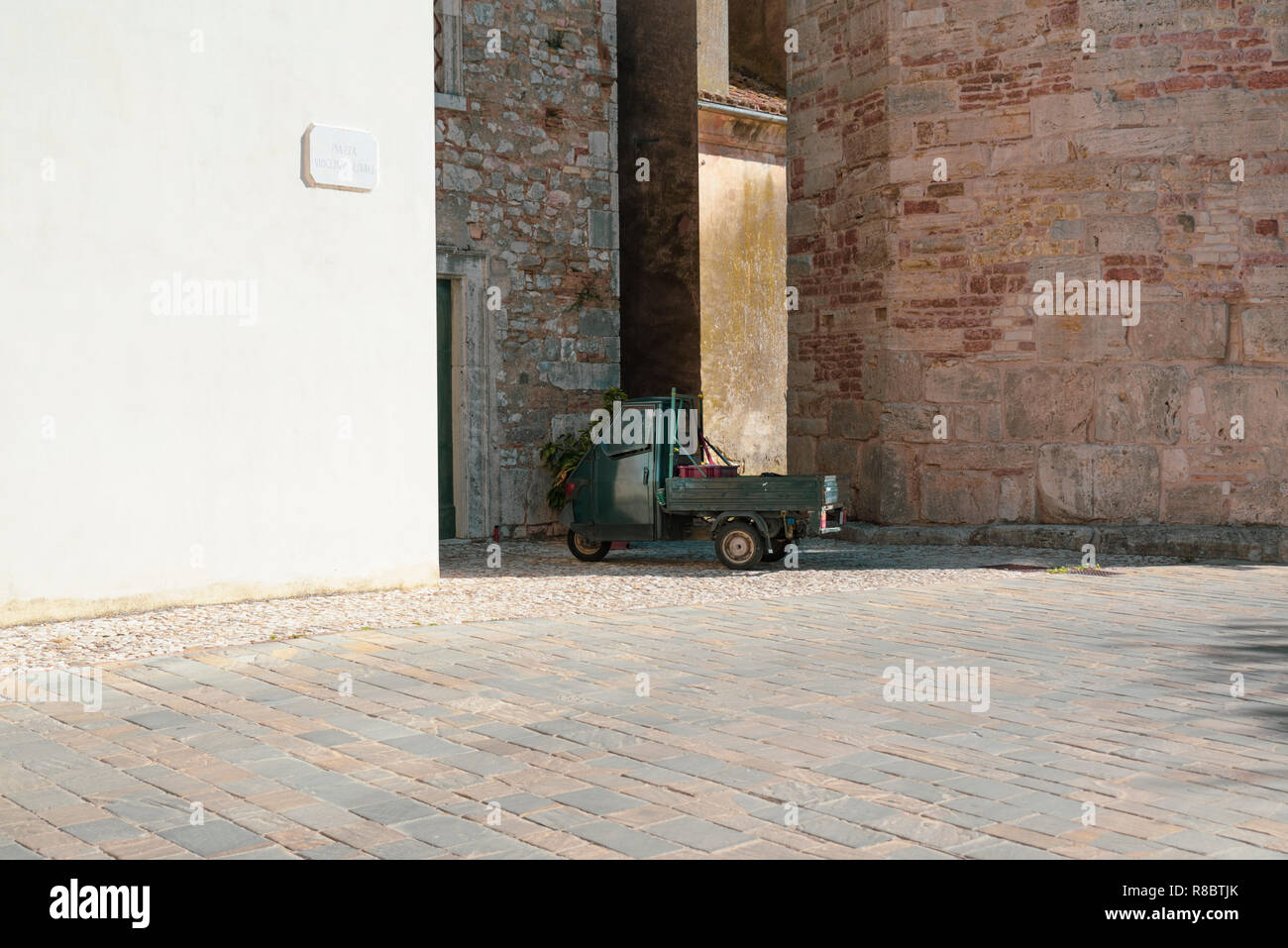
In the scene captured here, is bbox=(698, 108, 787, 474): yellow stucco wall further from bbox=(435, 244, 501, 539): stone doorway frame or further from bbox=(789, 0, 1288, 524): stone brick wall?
bbox=(435, 244, 501, 539): stone doorway frame

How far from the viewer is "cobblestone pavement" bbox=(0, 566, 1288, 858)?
3576 millimetres

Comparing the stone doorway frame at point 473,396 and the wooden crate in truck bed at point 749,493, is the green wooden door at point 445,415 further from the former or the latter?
the wooden crate in truck bed at point 749,493

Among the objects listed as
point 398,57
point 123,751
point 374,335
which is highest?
point 398,57

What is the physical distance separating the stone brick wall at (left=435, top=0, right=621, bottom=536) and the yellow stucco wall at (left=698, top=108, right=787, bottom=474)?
18.8 ft

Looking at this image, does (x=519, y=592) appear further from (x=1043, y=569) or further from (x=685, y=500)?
(x=1043, y=569)

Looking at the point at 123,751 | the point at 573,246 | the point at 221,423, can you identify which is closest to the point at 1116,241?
the point at 573,246

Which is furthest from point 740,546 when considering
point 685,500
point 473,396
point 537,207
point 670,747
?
point 670,747

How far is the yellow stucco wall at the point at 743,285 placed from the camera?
61.6 feet

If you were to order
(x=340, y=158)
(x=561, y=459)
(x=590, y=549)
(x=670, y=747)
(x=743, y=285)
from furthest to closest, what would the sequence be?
(x=743, y=285) → (x=561, y=459) → (x=590, y=549) → (x=340, y=158) → (x=670, y=747)

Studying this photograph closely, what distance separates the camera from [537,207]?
40.9ft

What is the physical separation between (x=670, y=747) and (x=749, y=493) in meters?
5.82

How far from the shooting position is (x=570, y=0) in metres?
12.7

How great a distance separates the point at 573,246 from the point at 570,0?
91.2 inches

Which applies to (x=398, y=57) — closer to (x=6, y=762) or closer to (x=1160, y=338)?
(x=6, y=762)
